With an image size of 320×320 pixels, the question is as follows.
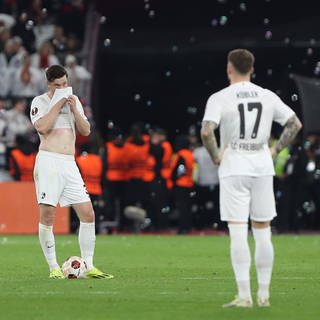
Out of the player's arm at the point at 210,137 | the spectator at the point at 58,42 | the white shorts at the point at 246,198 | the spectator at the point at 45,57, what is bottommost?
the white shorts at the point at 246,198

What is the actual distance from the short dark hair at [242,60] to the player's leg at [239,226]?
89 centimetres

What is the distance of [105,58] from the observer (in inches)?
1143

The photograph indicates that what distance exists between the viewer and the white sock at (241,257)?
10195 millimetres

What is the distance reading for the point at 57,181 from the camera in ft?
44.1

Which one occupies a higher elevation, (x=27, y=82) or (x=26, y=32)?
(x=26, y=32)

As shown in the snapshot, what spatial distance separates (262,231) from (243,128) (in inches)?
33.7

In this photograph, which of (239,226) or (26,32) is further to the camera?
(26,32)

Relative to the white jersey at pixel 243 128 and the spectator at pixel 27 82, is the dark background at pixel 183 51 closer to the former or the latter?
the spectator at pixel 27 82

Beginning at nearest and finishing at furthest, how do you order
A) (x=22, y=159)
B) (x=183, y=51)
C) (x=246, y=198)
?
(x=246, y=198) < (x=22, y=159) < (x=183, y=51)

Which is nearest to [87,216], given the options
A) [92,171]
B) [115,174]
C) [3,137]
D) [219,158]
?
[219,158]

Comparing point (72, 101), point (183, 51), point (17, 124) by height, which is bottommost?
point (72, 101)

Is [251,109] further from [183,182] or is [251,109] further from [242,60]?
[183,182]

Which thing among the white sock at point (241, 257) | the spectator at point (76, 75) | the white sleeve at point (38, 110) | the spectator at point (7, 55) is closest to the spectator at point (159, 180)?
the spectator at point (76, 75)

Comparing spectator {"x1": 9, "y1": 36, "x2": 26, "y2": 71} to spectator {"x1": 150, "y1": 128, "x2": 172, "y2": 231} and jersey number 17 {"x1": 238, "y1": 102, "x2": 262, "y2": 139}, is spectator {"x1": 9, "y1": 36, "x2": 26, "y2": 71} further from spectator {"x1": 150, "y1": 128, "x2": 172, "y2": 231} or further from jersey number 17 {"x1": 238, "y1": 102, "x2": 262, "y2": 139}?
jersey number 17 {"x1": 238, "y1": 102, "x2": 262, "y2": 139}
